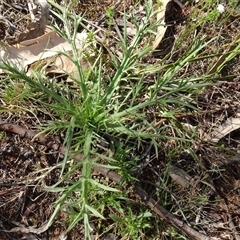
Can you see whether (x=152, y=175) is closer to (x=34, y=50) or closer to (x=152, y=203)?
(x=152, y=203)

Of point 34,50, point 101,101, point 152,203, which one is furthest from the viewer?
point 34,50

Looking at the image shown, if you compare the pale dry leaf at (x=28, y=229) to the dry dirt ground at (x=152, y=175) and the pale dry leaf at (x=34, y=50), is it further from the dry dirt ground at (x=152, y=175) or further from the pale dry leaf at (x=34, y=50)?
the pale dry leaf at (x=34, y=50)

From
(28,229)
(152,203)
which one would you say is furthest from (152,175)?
(28,229)

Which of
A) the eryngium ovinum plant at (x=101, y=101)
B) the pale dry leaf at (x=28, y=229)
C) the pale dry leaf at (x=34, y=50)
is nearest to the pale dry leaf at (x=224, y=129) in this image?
the eryngium ovinum plant at (x=101, y=101)

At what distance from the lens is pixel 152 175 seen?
7.02 ft

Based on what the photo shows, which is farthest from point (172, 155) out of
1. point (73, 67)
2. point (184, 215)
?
point (73, 67)

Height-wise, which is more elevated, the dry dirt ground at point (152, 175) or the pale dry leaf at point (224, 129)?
the pale dry leaf at point (224, 129)

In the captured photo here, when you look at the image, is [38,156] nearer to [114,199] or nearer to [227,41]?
[114,199]

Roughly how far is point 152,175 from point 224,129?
0.44 metres

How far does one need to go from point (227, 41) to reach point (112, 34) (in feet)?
1.97

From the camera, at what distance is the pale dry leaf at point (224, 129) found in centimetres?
220

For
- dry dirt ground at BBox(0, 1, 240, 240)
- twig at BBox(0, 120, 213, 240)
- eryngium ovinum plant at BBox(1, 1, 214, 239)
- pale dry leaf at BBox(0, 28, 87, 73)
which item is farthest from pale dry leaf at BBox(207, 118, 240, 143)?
pale dry leaf at BBox(0, 28, 87, 73)

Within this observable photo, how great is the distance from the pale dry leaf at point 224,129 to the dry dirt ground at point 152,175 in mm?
27

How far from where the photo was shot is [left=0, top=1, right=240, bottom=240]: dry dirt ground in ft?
6.79
